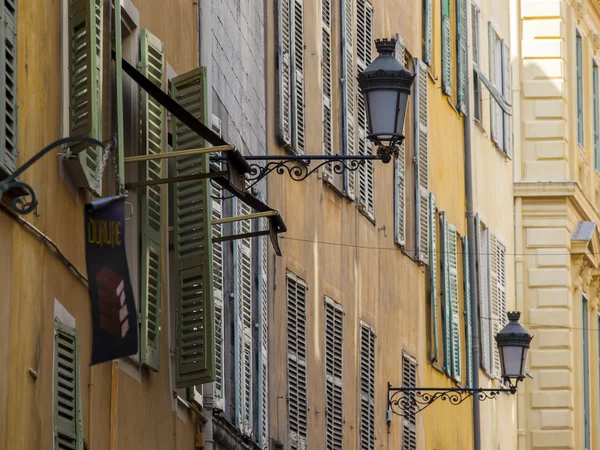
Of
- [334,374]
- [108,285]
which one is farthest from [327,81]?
[108,285]

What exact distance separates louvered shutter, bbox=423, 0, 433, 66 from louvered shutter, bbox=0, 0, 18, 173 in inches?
652

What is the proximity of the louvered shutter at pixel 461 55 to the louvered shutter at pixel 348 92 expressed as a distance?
7087mm

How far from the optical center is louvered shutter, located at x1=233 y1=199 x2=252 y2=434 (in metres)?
14.7

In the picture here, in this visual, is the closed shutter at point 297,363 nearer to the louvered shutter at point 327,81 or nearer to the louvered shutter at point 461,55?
the louvered shutter at point 327,81

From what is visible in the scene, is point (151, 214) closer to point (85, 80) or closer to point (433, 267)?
point (85, 80)

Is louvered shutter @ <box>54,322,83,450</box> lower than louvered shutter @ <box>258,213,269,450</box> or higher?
lower

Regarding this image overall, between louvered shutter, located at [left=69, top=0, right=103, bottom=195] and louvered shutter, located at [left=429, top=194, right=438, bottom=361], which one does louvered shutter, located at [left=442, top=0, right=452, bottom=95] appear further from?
louvered shutter, located at [left=69, top=0, right=103, bottom=195]

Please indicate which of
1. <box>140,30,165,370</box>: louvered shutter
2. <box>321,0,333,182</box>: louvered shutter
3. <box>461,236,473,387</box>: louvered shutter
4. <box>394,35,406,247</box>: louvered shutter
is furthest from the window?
<box>461,236,473,387</box>: louvered shutter

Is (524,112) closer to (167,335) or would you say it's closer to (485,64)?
(485,64)

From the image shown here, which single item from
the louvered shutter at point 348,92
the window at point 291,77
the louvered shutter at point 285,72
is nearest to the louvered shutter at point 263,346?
the louvered shutter at point 285,72

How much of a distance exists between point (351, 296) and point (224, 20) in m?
5.41

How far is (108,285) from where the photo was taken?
7730 mm

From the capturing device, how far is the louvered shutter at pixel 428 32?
25.0 metres

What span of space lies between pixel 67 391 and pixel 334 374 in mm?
9481
